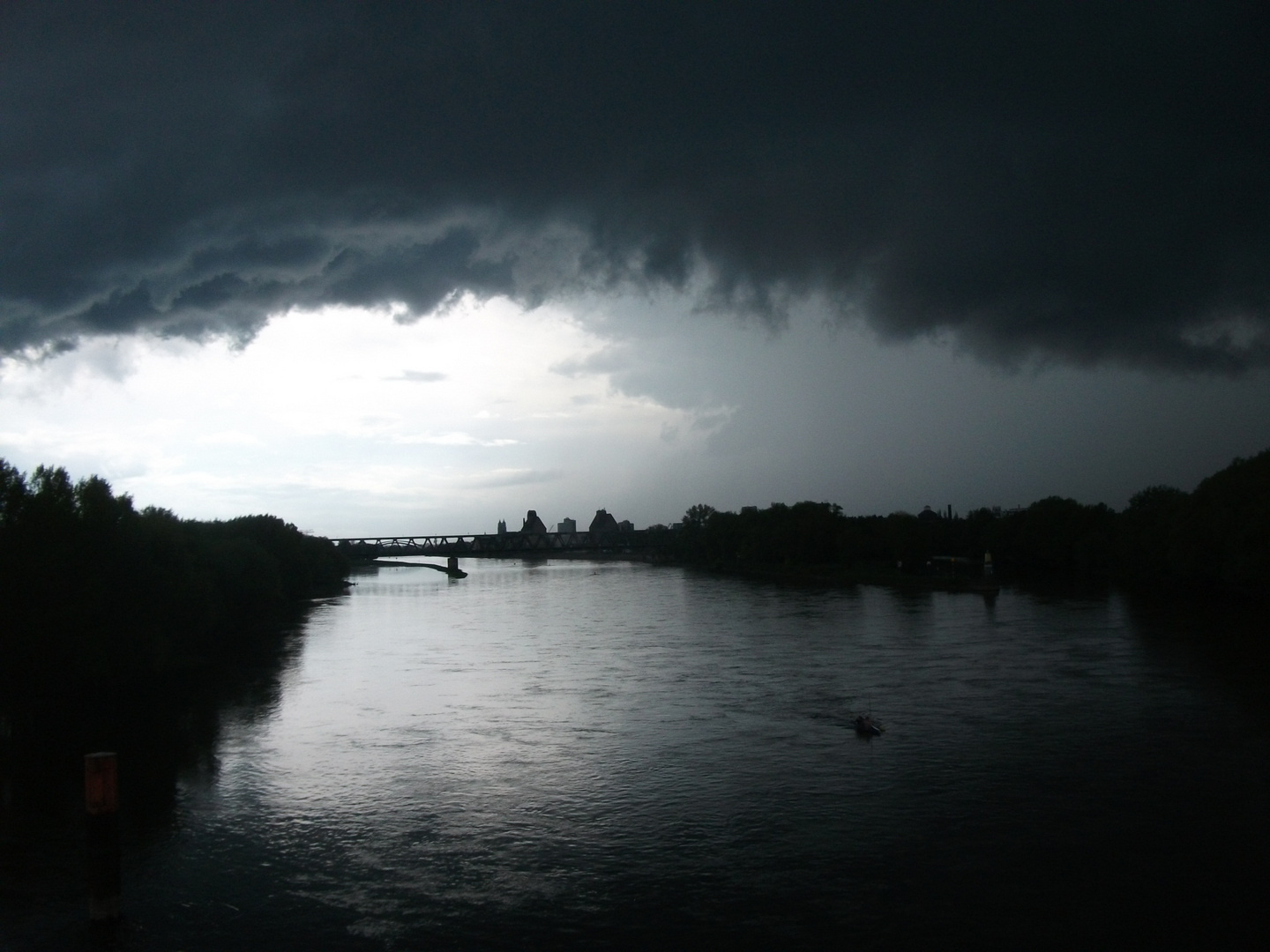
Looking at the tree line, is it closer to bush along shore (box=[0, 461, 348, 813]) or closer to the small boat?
bush along shore (box=[0, 461, 348, 813])

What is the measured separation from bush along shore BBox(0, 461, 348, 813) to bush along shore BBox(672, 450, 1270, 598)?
57.0 meters

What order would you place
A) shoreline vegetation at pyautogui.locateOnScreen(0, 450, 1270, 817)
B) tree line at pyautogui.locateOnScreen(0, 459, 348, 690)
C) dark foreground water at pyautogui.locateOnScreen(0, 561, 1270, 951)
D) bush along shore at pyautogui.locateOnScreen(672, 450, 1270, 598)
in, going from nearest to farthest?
dark foreground water at pyautogui.locateOnScreen(0, 561, 1270, 951) < shoreline vegetation at pyautogui.locateOnScreen(0, 450, 1270, 817) < tree line at pyautogui.locateOnScreen(0, 459, 348, 690) < bush along shore at pyautogui.locateOnScreen(672, 450, 1270, 598)

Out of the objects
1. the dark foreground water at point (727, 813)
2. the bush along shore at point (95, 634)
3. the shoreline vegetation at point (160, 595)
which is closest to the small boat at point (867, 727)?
the dark foreground water at point (727, 813)

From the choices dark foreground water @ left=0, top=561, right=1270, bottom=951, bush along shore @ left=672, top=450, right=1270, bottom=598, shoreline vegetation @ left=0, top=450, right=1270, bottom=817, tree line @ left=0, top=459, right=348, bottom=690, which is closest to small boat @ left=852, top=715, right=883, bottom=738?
dark foreground water @ left=0, top=561, right=1270, bottom=951

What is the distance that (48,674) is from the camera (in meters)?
35.0

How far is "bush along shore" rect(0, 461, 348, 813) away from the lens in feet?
102

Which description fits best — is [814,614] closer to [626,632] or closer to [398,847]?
[626,632]

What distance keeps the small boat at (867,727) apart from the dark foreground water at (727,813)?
37cm

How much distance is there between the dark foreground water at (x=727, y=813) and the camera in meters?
14.8

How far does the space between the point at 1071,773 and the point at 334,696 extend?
25.3 metres

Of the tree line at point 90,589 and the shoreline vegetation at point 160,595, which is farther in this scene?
the tree line at point 90,589

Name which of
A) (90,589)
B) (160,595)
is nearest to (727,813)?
(90,589)

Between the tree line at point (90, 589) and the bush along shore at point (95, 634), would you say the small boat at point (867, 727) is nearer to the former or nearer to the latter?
the bush along shore at point (95, 634)

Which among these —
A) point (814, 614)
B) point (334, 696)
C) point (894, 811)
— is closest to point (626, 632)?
point (814, 614)
